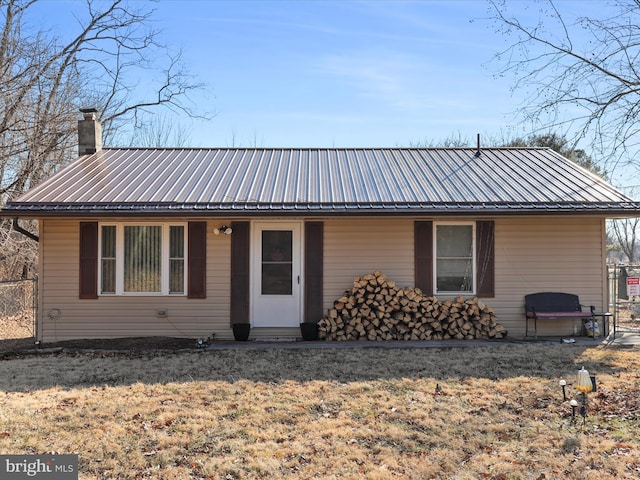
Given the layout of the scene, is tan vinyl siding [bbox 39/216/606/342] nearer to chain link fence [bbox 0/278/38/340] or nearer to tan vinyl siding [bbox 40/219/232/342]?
tan vinyl siding [bbox 40/219/232/342]

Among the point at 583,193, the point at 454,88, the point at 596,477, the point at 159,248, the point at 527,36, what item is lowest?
the point at 596,477

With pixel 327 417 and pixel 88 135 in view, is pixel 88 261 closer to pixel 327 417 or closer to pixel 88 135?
pixel 88 135

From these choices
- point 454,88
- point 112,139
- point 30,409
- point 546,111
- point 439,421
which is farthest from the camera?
point 112,139

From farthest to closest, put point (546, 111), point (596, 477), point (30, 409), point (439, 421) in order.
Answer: point (546, 111)
point (30, 409)
point (439, 421)
point (596, 477)

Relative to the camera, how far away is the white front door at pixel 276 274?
30.9 feet

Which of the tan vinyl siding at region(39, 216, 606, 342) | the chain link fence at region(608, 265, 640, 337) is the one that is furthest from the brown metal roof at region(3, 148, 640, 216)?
the chain link fence at region(608, 265, 640, 337)

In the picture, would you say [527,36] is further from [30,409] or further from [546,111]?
[30,409]

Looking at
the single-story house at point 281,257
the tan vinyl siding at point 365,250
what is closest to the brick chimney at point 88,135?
the single-story house at point 281,257

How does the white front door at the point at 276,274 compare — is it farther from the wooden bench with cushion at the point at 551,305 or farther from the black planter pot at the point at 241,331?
the wooden bench with cushion at the point at 551,305

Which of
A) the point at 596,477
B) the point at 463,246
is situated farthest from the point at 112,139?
the point at 596,477

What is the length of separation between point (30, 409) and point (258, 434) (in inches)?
102

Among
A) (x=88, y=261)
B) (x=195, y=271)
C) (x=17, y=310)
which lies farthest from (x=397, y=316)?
(x=17, y=310)

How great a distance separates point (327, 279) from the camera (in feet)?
30.8

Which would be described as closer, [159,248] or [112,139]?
[159,248]
